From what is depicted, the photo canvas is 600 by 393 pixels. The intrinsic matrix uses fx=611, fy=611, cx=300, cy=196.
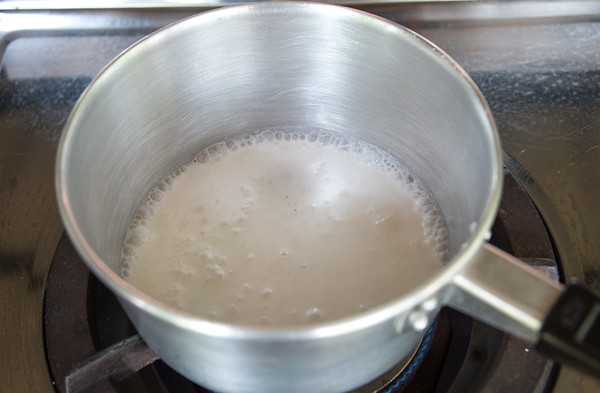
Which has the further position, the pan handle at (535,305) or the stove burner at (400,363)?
the stove burner at (400,363)

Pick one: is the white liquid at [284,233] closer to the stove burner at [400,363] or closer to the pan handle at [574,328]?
the stove burner at [400,363]

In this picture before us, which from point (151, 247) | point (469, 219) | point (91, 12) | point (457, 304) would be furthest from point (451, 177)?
point (91, 12)

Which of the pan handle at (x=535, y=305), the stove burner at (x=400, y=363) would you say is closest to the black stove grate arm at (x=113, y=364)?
the stove burner at (x=400, y=363)

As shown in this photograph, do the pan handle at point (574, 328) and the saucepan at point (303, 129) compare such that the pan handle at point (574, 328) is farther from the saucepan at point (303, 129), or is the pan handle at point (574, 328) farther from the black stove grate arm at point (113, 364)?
the black stove grate arm at point (113, 364)

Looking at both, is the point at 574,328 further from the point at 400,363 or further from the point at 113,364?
the point at 113,364

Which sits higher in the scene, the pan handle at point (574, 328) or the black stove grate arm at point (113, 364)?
the pan handle at point (574, 328)

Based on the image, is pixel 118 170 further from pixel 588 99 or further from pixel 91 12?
pixel 588 99
